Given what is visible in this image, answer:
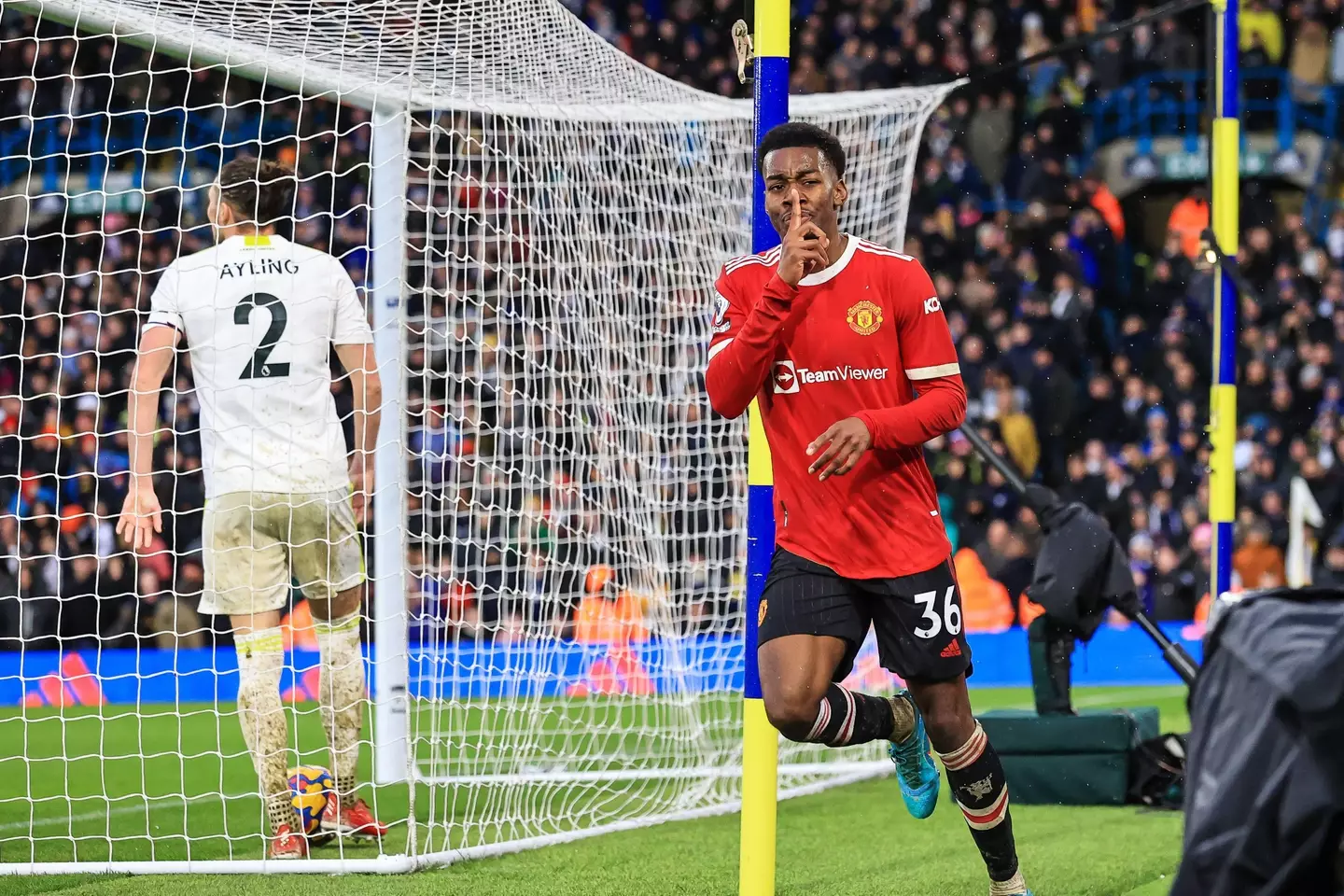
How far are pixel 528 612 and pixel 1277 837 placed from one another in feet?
15.7

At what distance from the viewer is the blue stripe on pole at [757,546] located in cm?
442

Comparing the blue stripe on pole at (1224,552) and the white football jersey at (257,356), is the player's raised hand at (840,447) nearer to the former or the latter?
the white football jersey at (257,356)

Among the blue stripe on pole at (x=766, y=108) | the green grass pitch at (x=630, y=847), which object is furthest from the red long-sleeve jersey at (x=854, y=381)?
the green grass pitch at (x=630, y=847)

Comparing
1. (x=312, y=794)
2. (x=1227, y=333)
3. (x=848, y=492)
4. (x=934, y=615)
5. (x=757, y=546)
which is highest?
(x=1227, y=333)

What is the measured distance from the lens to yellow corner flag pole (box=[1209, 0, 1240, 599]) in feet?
23.4

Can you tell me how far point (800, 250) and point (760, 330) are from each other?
0.22 meters

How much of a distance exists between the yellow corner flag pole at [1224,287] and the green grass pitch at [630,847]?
1288 millimetres

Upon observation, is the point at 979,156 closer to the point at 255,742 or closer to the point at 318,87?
the point at 318,87

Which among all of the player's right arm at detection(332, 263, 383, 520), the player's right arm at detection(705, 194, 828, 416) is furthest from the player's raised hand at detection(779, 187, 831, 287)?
the player's right arm at detection(332, 263, 383, 520)

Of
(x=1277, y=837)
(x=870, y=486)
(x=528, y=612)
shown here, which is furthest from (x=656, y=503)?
(x=1277, y=837)

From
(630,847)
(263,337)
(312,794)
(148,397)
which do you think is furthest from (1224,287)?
(148,397)

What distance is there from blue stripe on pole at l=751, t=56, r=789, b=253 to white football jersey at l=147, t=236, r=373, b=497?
71.5 inches

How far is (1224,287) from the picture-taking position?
7.27m

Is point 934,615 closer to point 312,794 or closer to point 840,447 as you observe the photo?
point 840,447
